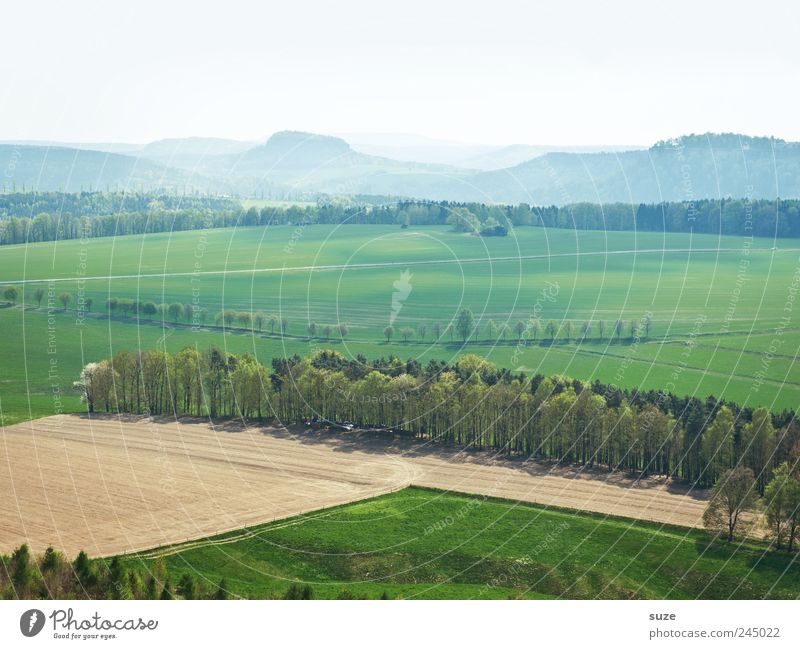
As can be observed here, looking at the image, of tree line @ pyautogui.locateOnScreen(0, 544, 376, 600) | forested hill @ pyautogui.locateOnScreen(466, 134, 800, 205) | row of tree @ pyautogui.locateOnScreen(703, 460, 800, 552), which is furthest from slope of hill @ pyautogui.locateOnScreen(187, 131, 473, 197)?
tree line @ pyautogui.locateOnScreen(0, 544, 376, 600)

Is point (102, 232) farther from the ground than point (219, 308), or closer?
farther from the ground

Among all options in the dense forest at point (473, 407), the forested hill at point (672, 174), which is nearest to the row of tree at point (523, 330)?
the dense forest at point (473, 407)

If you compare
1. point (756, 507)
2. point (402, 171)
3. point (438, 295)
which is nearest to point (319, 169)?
point (402, 171)

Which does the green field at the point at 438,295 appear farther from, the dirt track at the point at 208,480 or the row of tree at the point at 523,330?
the dirt track at the point at 208,480

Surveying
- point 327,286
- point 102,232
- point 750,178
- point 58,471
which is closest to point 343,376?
point 58,471

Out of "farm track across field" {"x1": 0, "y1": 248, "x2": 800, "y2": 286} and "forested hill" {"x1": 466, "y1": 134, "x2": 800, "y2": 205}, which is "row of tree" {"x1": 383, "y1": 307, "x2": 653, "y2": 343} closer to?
"farm track across field" {"x1": 0, "y1": 248, "x2": 800, "y2": 286}

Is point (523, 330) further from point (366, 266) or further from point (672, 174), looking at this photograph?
point (672, 174)

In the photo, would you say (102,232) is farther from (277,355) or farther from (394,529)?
(394,529)
